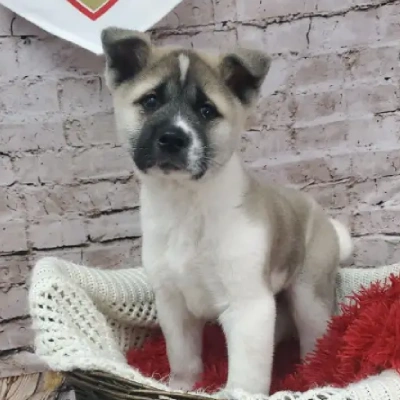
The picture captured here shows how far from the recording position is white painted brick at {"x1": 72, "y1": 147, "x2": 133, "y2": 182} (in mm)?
1812

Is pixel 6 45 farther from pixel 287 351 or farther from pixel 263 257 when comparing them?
pixel 287 351

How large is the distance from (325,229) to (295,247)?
0.14 m

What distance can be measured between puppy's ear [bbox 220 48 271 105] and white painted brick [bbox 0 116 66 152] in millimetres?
641

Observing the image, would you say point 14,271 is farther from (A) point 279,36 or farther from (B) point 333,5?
(B) point 333,5

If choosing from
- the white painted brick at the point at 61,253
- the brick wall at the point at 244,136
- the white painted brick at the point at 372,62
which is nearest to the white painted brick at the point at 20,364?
the brick wall at the point at 244,136

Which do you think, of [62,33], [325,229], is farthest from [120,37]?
[325,229]

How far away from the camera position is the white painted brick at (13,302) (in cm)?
185

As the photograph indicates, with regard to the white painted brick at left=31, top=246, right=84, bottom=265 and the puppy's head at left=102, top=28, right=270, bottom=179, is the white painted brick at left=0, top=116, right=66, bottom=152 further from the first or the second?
the puppy's head at left=102, top=28, right=270, bottom=179

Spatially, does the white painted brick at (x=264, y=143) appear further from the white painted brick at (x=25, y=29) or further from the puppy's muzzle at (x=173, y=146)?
the puppy's muzzle at (x=173, y=146)

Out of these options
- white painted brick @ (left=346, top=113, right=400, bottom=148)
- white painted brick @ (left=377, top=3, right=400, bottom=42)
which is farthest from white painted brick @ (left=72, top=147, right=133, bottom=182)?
white painted brick @ (left=377, top=3, right=400, bottom=42)

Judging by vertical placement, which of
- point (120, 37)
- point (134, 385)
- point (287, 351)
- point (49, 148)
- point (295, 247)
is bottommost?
point (287, 351)

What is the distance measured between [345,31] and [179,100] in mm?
826

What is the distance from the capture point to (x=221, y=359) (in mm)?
1561

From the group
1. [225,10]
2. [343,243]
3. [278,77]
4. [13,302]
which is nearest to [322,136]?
[278,77]
